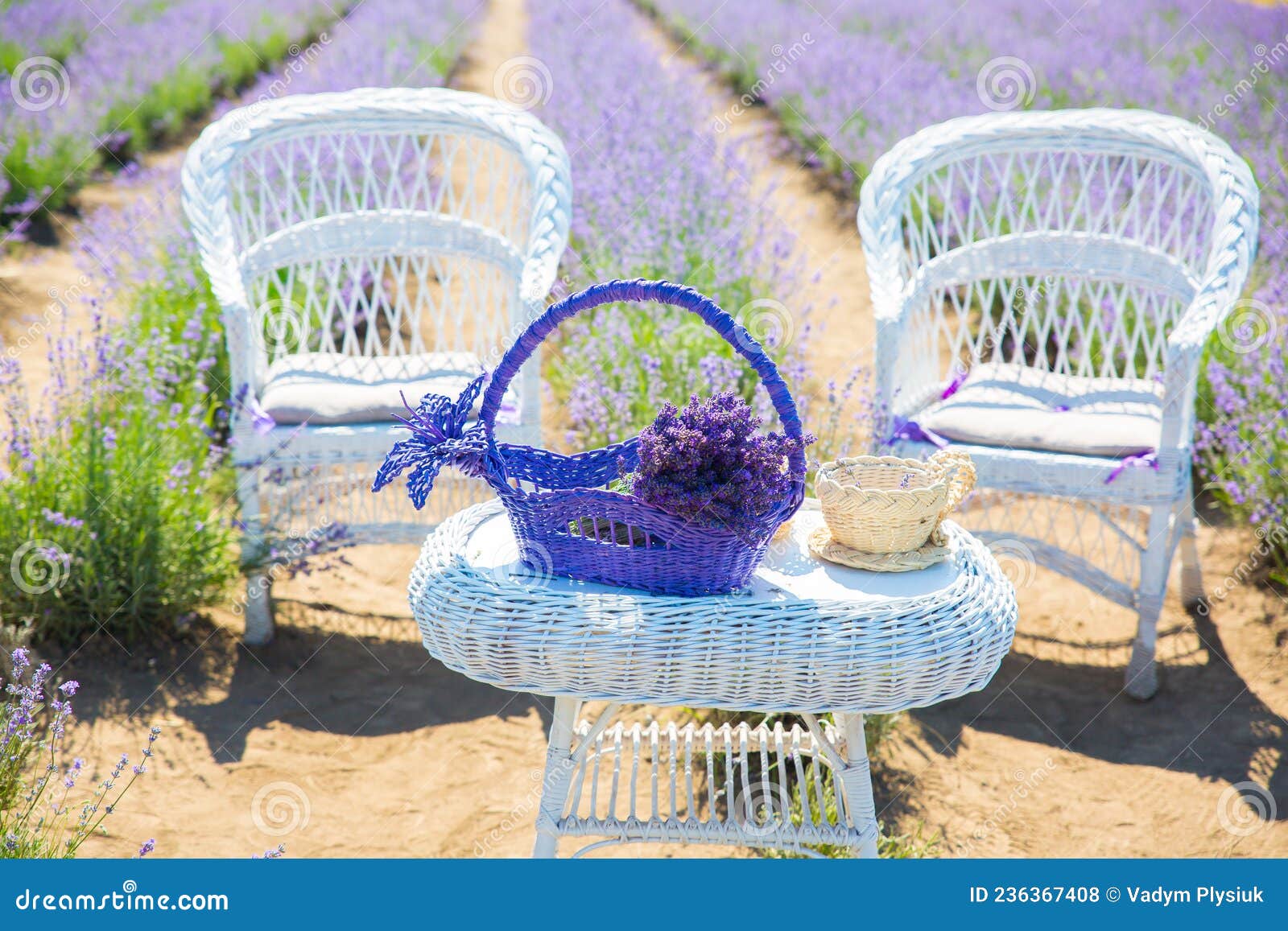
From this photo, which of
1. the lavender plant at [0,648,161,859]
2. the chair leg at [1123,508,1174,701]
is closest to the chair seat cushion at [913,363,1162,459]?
the chair leg at [1123,508,1174,701]

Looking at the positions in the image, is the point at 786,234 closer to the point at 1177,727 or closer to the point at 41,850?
the point at 1177,727

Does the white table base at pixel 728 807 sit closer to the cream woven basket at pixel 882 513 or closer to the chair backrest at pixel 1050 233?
the cream woven basket at pixel 882 513

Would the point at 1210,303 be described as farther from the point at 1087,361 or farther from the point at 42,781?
the point at 42,781

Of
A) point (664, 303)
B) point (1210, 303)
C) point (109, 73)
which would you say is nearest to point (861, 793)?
point (664, 303)

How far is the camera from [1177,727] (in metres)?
2.55

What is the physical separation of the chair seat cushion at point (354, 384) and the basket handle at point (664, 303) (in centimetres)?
84

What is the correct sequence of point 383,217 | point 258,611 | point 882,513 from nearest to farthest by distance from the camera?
point 882,513
point 258,611
point 383,217

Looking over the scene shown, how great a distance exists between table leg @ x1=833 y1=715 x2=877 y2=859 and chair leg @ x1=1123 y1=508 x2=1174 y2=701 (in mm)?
1097

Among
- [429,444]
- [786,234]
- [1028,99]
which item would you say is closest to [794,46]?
[1028,99]

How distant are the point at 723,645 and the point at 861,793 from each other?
39 cm

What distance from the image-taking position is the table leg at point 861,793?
5.86 ft

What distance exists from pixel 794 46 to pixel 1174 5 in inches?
136

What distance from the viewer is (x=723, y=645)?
1.59 m

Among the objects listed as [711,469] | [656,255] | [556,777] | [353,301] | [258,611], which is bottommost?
[556,777]
